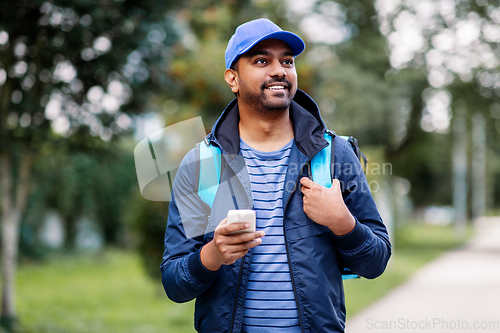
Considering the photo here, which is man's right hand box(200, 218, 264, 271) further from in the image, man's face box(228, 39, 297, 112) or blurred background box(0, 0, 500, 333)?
blurred background box(0, 0, 500, 333)

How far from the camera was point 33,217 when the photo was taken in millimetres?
15930

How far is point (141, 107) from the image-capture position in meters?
7.04

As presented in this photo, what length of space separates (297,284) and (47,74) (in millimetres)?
5742

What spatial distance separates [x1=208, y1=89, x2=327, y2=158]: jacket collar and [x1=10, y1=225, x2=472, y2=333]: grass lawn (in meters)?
5.92

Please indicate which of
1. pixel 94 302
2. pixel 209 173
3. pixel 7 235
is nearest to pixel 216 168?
pixel 209 173

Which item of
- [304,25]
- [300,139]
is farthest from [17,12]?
[304,25]

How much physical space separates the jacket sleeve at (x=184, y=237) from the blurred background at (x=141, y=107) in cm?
444

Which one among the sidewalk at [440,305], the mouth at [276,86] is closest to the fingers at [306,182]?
the mouth at [276,86]

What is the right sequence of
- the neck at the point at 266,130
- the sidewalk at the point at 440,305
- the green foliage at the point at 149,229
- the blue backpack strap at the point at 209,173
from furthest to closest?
the green foliage at the point at 149,229, the sidewalk at the point at 440,305, the neck at the point at 266,130, the blue backpack strap at the point at 209,173

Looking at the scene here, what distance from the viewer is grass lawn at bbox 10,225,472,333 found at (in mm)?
7820

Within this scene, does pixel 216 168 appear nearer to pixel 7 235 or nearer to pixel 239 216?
pixel 239 216

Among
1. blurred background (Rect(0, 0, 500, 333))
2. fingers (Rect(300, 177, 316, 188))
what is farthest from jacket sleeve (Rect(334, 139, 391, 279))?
blurred background (Rect(0, 0, 500, 333))

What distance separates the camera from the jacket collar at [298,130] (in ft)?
6.62

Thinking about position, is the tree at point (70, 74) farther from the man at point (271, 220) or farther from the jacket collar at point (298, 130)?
the man at point (271, 220)
